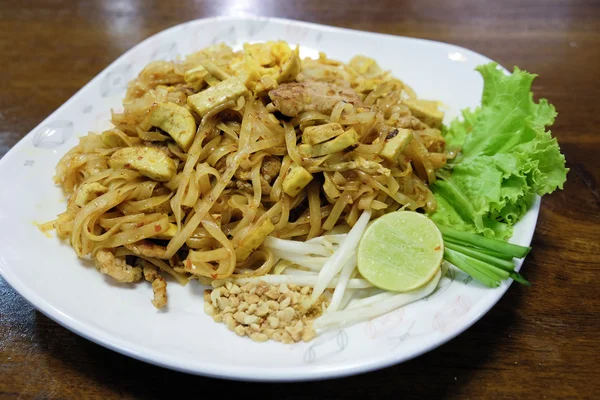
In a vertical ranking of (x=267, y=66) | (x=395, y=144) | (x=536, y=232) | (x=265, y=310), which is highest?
(x=267, y=66)

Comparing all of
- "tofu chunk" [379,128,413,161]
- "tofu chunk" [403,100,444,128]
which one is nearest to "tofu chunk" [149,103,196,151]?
"tofu chunk" [379,128,413,161]

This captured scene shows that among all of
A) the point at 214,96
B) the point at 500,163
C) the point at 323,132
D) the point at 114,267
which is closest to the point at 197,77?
the point at 214,96

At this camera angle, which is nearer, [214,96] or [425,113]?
[214,96]

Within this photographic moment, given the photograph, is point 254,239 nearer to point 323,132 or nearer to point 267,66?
point 323,132

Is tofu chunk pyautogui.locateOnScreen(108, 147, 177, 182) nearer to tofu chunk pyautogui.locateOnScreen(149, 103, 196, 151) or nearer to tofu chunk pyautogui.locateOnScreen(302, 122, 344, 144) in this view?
tofu chunk pyautogui.locateOnScreen(149, 103, 196, 151)

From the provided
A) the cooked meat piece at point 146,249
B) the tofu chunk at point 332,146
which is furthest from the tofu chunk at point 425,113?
the cooked meat piece at point 146,249

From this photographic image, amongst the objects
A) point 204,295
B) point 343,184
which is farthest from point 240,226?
point 343,184

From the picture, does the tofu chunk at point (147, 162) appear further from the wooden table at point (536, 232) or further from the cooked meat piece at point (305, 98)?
the wooden table at point (536, 232)
